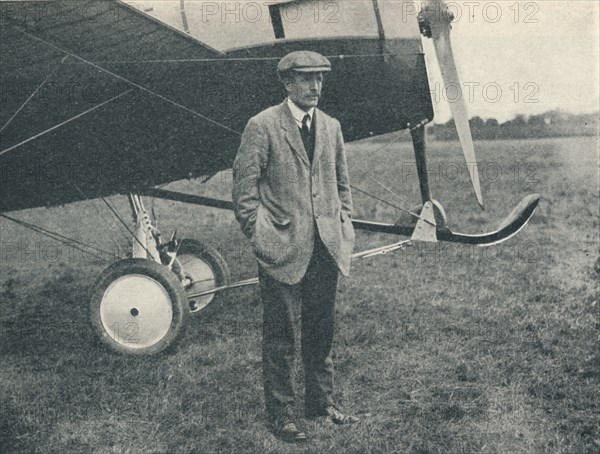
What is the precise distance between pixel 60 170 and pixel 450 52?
3.21 m

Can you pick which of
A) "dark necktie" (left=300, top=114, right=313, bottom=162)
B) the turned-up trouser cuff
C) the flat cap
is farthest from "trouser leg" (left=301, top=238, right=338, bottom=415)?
the flat cap

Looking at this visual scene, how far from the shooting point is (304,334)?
3537mm

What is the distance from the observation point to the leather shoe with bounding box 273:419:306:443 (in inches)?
127

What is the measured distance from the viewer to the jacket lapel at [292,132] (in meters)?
3.29

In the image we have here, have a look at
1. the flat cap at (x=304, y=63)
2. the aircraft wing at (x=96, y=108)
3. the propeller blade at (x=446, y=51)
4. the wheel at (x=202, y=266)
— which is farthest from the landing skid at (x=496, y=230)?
the flat cap at (x=304, y=63)

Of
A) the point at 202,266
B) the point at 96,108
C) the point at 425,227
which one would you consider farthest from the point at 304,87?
the point at 202,266

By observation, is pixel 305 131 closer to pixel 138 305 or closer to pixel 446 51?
pixel 446 51

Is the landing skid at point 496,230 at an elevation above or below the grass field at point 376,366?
above

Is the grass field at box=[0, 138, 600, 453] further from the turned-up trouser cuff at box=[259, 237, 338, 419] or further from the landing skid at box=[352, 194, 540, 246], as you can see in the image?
the landing skid at box=[352, 194, 540, 246]

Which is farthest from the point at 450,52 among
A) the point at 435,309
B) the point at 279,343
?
the point at 279,343

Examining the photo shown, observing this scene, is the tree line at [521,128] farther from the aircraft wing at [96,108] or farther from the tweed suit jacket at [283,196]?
the tweed suit jacket at [283,196]

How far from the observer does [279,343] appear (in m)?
3.34

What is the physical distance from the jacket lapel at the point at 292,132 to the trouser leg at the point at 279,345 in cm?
69

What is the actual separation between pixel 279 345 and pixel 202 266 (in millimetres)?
2791
